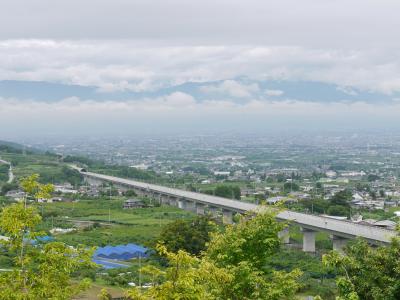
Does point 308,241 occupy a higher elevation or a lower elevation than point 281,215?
lower

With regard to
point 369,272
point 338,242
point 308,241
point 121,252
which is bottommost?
point 121,252

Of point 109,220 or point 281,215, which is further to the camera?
point 109,220

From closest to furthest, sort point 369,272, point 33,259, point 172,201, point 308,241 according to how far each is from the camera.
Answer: point 33,259 → point 369,272 → point 308,241 → point 172,201

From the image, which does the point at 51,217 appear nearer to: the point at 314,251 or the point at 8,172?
the point at 314,251

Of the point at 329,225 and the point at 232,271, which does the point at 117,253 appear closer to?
the point at 329,225

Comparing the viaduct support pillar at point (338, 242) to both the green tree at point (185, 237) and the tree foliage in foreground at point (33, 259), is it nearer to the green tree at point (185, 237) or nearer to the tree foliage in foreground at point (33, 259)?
the green tree at point (185, 237)

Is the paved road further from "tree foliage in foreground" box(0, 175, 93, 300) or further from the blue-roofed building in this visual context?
"tree foliage in foreground" box(0, 175, 93, 300)

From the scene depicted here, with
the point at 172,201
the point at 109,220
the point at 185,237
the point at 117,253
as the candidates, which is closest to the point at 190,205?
the point at 172,201
